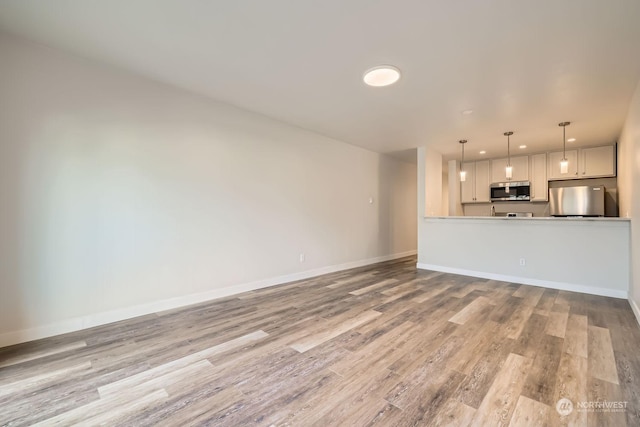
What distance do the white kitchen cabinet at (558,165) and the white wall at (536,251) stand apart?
2.43 meters

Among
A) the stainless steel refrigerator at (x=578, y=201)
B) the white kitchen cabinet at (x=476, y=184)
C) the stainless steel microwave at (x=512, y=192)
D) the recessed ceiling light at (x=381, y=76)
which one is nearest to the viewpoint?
the recessed ceiling light at (x=381, y=76)

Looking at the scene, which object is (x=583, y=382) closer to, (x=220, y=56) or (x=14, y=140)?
(x=220, y=56)

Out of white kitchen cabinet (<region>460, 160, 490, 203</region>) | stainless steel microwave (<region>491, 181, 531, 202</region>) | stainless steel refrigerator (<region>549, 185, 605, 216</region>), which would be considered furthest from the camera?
white kitchen cabinet (<region>460, 160, 490, 203</region>)

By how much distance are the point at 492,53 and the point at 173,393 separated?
3.54 meters

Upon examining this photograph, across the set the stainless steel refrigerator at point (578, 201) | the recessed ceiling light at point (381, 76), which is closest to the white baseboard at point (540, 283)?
the stainless steel refrigerator at point (578, 201)

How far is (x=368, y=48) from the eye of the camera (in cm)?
232

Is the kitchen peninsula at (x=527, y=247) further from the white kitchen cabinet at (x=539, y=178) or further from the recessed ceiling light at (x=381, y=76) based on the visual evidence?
the recessed ceiling light at (x=381, y=76)

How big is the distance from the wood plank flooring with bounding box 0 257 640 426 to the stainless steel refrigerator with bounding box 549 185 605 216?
108 inches

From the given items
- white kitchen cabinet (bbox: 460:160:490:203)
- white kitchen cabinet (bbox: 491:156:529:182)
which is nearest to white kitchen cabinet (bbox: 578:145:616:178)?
white kitchen cabinet (bbox: 491:156:529:182)

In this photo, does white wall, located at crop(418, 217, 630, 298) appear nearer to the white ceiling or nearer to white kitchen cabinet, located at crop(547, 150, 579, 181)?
the white ceiling

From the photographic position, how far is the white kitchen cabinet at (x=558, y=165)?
18.2 ft

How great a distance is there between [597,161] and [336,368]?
6712mm

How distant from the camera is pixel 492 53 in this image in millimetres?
2352

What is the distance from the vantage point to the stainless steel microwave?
6016mm
